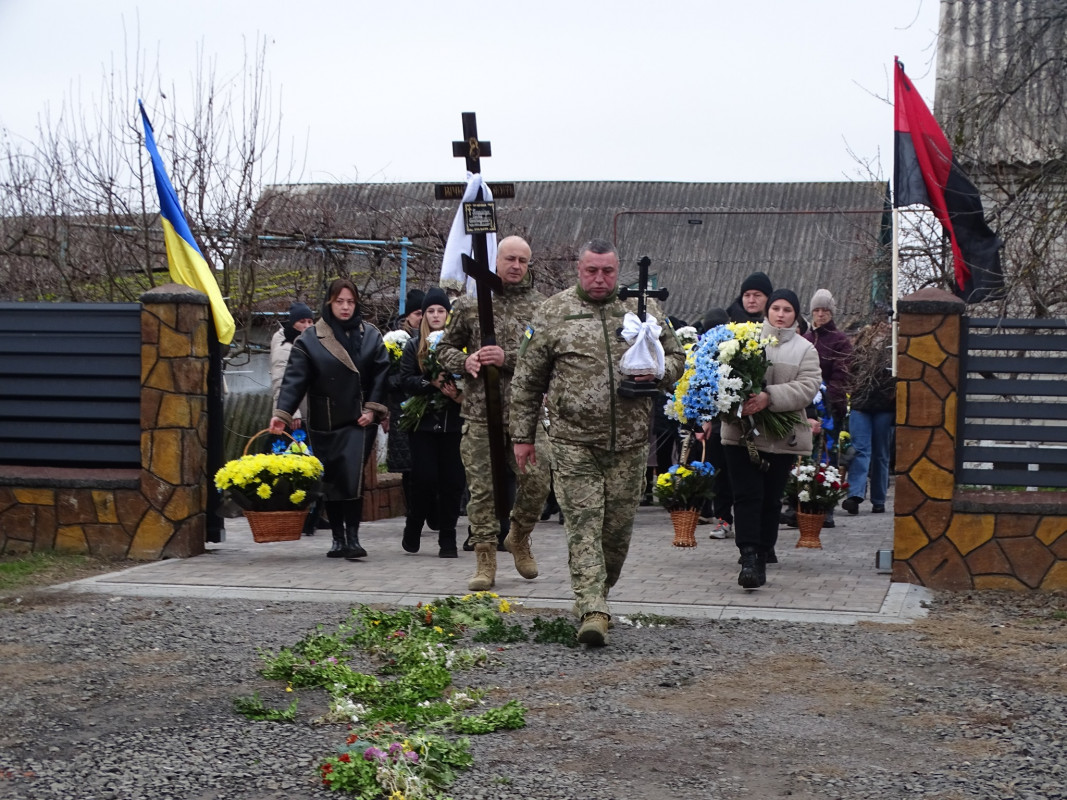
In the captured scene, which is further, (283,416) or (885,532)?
(885,532)

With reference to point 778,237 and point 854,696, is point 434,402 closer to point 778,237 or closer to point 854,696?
point 854,696

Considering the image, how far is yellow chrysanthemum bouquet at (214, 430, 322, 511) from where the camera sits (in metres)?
9.98

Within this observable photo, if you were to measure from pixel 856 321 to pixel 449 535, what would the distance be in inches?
280

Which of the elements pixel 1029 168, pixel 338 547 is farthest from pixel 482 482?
pixel 1029 168

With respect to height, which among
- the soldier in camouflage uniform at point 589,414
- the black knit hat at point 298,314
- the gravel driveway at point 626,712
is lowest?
the gravel driveway at point 626,712

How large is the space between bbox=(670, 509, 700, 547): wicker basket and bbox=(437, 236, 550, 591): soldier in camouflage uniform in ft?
6.03

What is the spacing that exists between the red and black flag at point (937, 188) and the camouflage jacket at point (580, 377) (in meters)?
3.51

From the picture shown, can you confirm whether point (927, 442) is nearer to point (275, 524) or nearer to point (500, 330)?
point (500, 330)

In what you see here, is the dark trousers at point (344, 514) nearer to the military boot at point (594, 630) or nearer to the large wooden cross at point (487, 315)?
the large wooden cross at point (487, 315)

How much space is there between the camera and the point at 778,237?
3950 cm

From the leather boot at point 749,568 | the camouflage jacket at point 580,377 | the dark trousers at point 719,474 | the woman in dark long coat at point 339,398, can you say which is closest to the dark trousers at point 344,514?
the woman in dark long coat at point 339,398

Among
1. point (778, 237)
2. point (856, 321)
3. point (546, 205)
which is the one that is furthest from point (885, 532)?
point (546, 205)

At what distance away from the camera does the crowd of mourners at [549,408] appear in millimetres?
7316

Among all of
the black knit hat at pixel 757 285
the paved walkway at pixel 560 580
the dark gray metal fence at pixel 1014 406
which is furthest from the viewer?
the black knit hat at pixel 757 285
